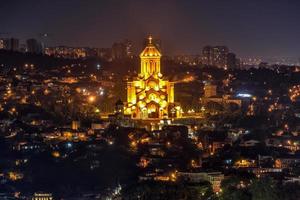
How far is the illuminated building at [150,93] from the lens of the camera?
2948 centimetres

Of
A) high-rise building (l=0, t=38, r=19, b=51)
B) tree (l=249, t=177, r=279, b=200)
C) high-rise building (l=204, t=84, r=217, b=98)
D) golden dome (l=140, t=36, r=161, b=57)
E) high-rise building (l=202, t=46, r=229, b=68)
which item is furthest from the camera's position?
high-rise building (l=202, t=46, r=229, b=68)

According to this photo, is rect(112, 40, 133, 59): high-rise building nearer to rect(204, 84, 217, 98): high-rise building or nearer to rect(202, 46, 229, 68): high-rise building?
rect(202, 46, 229, 68): high-rise building

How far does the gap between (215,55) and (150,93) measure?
86.7ft

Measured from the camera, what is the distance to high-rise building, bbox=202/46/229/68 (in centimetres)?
5542

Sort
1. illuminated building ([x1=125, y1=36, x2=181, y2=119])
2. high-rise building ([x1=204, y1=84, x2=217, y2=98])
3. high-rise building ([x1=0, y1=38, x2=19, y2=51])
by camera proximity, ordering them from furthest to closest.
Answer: high-rise building ([x1=0, y1=38, x2=19, y2=51]) → high-rise building ([x1=204, y1=84, x2=217, y2=98]) → illuminated building ([x1=125, y1=36, x2=181, y2=119])

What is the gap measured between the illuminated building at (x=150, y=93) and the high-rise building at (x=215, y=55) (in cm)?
2329

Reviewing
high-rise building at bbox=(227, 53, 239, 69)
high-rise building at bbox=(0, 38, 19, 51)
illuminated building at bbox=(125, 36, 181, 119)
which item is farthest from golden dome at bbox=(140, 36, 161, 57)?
high-rise building at bbox=(227, 53, 239, 69)

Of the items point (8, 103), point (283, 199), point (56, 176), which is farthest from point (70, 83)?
point (283, 199)

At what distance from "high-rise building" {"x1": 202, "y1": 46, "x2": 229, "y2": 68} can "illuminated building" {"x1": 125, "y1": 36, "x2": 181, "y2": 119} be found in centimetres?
2329

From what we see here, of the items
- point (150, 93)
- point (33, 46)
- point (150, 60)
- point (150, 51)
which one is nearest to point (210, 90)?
point (150, 60)

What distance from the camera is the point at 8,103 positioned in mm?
31203

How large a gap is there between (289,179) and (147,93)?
11503 mm

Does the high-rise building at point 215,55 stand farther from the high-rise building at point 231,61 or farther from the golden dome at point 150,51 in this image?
the golden dome at point 150,51

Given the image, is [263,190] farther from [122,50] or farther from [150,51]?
[122,50]
